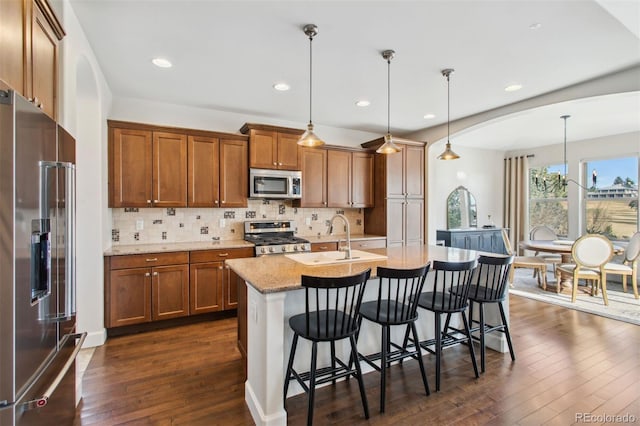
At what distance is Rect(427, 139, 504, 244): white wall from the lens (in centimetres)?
687

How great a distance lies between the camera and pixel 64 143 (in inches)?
67.4

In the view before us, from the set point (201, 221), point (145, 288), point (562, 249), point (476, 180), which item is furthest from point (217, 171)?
point (476, 180)

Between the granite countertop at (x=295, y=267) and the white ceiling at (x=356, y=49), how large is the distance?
1797 mm

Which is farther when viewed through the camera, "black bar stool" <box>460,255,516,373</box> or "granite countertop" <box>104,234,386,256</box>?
"granite countertop" <box>104,234,386,256</box>

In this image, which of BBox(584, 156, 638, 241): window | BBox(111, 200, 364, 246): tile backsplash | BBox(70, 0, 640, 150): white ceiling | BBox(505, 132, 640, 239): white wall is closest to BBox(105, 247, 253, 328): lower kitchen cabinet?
BBox(111, 200, 364, 246): tile backsplash

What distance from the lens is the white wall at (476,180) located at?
6.87 m

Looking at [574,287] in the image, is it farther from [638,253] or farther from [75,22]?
[75,22]

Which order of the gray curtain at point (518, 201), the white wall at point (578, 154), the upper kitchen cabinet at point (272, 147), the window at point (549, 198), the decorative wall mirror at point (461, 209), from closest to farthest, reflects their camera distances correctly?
the upper kitchen cabinet at point (272, 147) → the white wall at point (578, 154) → the window at point (549, 198) → the decorative wall mirror at point (461, 209) → the gray curtain at point (518, 201)

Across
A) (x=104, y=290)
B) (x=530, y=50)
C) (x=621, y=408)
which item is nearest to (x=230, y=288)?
(x=104, y=290)

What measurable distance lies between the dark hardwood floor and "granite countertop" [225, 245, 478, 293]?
2.97 ft

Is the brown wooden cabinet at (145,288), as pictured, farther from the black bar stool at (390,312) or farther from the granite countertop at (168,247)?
the black bar stool at (390,312)

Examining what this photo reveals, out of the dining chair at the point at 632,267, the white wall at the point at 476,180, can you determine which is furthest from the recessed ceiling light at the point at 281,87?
the dining chair at the point at 632,267

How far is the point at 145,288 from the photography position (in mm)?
3447

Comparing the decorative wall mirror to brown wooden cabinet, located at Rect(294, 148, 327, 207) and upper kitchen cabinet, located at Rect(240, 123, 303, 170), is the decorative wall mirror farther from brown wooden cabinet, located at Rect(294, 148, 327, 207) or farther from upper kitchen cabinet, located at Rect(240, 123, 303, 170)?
upper kitchen cabinet, located at Rect(240, 123, 303, 170)
